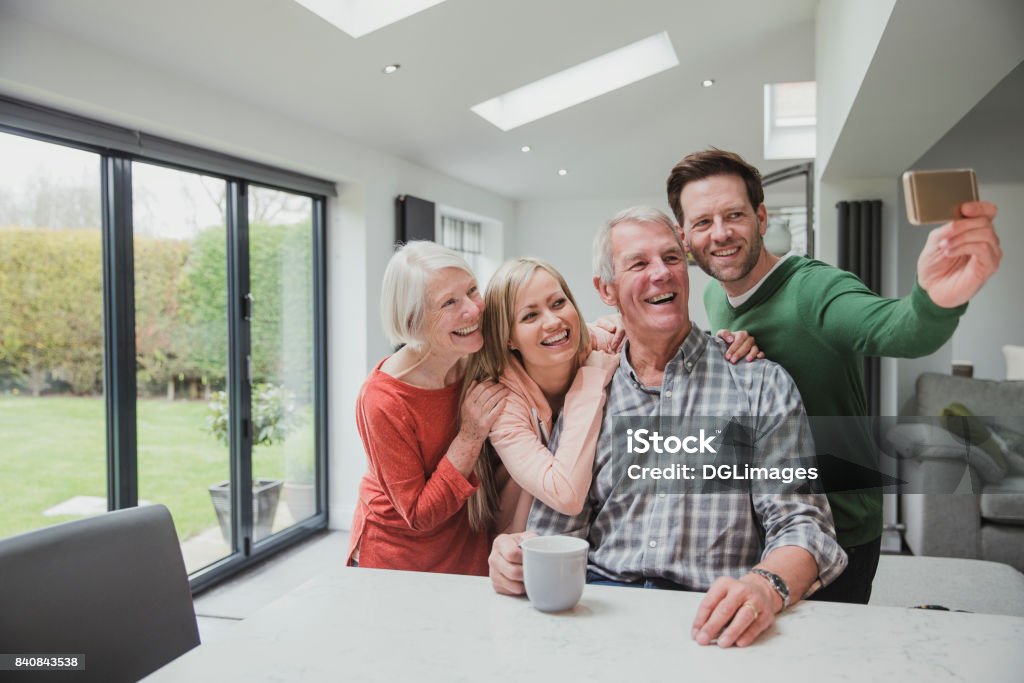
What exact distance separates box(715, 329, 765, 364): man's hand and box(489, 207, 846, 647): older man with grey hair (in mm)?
19

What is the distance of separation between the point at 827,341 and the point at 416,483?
0.88m

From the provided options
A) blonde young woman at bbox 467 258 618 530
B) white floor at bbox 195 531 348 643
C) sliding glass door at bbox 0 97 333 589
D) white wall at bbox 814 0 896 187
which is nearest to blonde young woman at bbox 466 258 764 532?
blonde young woman at bbox 467 258 618 530

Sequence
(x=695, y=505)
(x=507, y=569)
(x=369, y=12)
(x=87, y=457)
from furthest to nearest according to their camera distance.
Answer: (x=369, y=12) < (x=87, y=457) < (x=695, y=505) < (x=507, y=569)

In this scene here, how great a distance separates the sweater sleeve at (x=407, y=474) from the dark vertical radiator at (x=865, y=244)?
10.7 feet

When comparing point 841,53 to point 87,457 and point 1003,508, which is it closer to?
point 1003,508

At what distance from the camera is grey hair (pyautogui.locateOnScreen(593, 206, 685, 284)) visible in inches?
57.1

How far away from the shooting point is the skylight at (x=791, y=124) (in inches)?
241

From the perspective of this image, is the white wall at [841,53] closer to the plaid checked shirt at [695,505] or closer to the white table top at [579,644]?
the plaid checked shirt at [695,505]

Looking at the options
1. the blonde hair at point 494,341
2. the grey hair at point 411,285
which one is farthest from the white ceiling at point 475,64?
the blonde hair at point 494,341

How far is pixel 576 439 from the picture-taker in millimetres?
1359

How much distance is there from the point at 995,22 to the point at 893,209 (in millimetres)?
2535

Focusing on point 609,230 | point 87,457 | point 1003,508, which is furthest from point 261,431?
point 1003,508

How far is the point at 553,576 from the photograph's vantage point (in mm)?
1030

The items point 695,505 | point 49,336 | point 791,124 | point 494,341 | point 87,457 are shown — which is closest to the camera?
point 695,505
